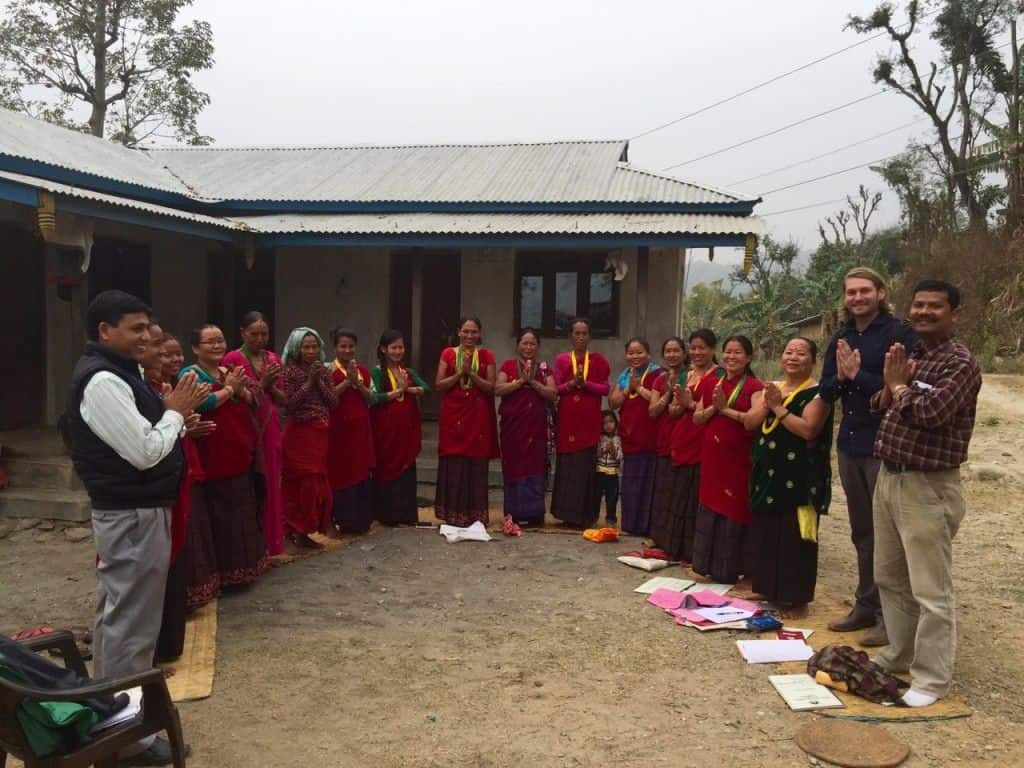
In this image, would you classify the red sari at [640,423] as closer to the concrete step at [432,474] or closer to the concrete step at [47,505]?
the concrete step at [432,474]

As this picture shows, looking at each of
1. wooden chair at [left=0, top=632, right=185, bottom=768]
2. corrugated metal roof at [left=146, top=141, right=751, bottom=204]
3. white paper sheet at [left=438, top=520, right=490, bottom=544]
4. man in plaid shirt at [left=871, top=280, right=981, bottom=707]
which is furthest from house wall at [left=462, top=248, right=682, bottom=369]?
wooden chair at [left=0, top=632, right=185, bottom=768]

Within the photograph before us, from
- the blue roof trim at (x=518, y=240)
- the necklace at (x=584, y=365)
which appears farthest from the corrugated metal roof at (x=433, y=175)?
the necklace at (x=584, y=365)

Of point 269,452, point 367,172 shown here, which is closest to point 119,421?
point 269,452

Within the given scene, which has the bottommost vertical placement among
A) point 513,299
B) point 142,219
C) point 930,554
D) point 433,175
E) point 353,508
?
point 353,508

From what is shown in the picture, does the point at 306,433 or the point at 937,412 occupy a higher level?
the point at 937,412

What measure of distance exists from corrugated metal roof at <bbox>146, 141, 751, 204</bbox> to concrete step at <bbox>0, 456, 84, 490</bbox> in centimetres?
381

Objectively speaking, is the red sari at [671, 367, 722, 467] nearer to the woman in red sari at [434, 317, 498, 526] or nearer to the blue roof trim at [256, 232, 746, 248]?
the woman in red sari at [434, 317, 498, 526]

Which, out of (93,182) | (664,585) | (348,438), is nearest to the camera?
(664,585)

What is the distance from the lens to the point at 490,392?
6.33 meters

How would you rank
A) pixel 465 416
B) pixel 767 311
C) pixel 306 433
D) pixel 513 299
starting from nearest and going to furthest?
pixel 306 433, pixel 465 416, pixel 513 299, pixel 767 311

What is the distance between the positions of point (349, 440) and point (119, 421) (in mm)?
3382

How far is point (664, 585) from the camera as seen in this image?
5.07 metres

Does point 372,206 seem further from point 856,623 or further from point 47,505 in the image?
point 856,623

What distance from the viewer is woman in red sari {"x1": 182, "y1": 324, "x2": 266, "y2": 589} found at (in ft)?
14.5
